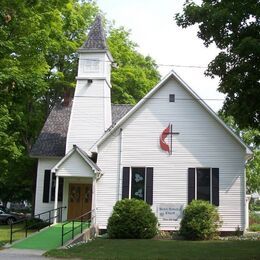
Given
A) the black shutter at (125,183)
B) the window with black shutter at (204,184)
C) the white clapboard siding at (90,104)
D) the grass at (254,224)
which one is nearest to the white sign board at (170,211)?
the window with black shutter at (204,184)

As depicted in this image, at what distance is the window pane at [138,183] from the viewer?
24.6 m

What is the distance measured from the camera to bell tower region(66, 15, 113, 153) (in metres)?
29.0

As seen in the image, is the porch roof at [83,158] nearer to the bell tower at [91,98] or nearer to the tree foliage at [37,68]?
the tree foliage at [37,68]

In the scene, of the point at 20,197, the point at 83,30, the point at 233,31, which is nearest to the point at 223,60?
the point at 233,31

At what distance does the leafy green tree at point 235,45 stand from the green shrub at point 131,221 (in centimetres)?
803

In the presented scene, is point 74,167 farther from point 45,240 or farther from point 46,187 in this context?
point 46,187

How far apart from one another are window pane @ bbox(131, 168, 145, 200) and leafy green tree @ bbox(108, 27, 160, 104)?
15.9 metres

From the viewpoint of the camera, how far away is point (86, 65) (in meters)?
30.0

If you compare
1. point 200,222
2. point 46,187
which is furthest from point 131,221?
point 46,187

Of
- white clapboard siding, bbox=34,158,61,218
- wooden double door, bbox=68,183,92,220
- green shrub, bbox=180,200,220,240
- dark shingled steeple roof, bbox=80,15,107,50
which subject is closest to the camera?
green shrub, bbox=180,200,220,240

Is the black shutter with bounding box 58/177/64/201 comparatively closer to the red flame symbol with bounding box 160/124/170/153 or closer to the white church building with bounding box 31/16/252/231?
the white church building with bounding box 31/16/252/231

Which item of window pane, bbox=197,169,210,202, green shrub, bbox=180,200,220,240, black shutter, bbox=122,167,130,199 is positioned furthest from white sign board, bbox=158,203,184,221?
black shutter, bbox=122,167,130,199

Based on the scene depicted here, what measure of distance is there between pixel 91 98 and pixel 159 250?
1407 cm

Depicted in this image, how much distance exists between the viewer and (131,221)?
22.3m
